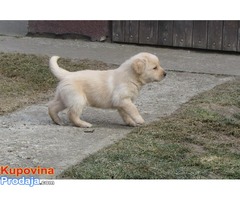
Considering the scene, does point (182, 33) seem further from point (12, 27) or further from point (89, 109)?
point (89, 109)

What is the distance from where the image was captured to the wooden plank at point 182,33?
10.7m

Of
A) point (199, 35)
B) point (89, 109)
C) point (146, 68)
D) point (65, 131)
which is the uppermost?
point (146, 68)

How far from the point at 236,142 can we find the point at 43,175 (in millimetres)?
2051

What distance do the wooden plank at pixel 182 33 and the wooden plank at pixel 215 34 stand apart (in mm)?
341

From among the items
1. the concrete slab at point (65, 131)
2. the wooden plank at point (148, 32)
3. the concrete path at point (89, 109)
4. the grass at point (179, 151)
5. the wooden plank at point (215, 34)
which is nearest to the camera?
the grass at point (179, 151)

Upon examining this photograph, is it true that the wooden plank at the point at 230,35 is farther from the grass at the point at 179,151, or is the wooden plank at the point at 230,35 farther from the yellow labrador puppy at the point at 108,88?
the yellow labrador puppy at the point at 108,88

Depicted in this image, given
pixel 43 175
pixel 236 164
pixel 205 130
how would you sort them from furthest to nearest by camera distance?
pixel 205 130 < pixel 236 164 < pixel 43 175

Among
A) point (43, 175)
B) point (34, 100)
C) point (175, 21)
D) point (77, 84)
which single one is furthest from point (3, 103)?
point (175, 21)

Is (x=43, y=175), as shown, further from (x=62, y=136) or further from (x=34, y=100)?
(x=34, y=100)

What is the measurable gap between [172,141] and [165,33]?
5.56 metres

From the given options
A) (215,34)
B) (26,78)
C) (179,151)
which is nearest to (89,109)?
(26,78)

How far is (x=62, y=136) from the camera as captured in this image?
5.59 m

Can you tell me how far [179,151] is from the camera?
517 centimetres

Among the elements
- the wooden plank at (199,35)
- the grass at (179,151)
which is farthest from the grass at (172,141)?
the wooden plank at (199,35)
